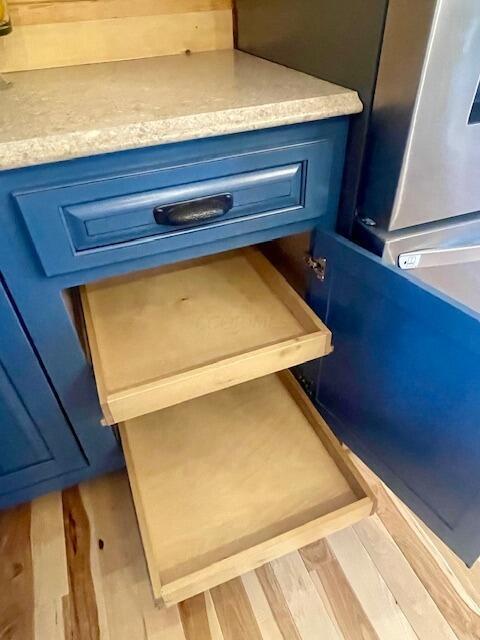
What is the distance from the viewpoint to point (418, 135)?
2.22ft

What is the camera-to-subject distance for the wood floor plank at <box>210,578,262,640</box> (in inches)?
35.2

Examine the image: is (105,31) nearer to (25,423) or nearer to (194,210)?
(194,210)

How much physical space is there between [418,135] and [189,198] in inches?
14.1

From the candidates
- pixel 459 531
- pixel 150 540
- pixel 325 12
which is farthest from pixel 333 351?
pixel 325 12

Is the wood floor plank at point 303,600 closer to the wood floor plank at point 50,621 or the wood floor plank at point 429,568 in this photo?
the wood floor plank at point 429,568

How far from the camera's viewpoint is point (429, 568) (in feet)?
3.22

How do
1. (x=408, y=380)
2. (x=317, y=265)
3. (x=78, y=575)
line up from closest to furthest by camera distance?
(x=408, y=380), (x=317, y=265), (x=78, y=575)

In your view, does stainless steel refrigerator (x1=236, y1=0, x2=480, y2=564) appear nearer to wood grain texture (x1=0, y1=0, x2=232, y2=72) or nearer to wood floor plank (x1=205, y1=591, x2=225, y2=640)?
wood grain texture (x1=0, y1=0, x2=232, y2=72)

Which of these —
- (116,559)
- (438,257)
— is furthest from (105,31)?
(116,559)

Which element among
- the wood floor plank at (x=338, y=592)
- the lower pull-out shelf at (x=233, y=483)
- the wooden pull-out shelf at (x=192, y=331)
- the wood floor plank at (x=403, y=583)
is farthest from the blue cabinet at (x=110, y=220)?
the wood floor plank at (x=403, y=583)

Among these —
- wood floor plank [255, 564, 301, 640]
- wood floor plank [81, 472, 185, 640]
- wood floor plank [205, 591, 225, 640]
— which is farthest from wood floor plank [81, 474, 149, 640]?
wood floor plank [255, 564, 301, 640]

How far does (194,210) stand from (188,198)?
0.07 ft

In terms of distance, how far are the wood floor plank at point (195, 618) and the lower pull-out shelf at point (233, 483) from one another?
19 cm

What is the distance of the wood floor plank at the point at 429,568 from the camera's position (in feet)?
2.96
